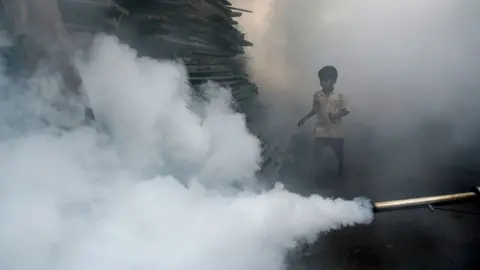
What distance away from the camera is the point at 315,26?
21.9ft

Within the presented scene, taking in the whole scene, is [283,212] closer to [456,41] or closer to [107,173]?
[107,173]

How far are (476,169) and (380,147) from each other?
1281 mm

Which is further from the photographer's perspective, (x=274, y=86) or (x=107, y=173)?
(x=274, y=86)

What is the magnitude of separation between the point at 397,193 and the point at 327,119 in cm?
105

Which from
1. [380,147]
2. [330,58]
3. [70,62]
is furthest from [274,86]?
[70,62]

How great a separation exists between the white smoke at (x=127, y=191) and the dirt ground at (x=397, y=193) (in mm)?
360

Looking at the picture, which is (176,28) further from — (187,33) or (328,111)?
(328,111)

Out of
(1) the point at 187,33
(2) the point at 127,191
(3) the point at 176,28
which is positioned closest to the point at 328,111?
(1) the point at 187,33

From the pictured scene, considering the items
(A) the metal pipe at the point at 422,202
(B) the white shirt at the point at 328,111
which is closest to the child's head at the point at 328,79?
(B) the white shirt at the point at 328,111

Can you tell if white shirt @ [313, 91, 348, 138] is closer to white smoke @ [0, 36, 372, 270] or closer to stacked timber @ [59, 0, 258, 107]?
stacked timber @ [59, 0, 258, 107]

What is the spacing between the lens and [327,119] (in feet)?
15.6

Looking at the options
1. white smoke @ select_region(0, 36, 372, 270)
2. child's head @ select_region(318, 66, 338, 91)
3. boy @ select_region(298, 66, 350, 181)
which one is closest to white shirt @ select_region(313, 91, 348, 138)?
boy @ select_region(298, 66, 350, 181)

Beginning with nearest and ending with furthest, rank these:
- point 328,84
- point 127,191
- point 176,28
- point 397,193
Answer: point 127,191, point 176,28, point 397,193, point 328,84

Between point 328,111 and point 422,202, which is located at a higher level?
point 328,111
